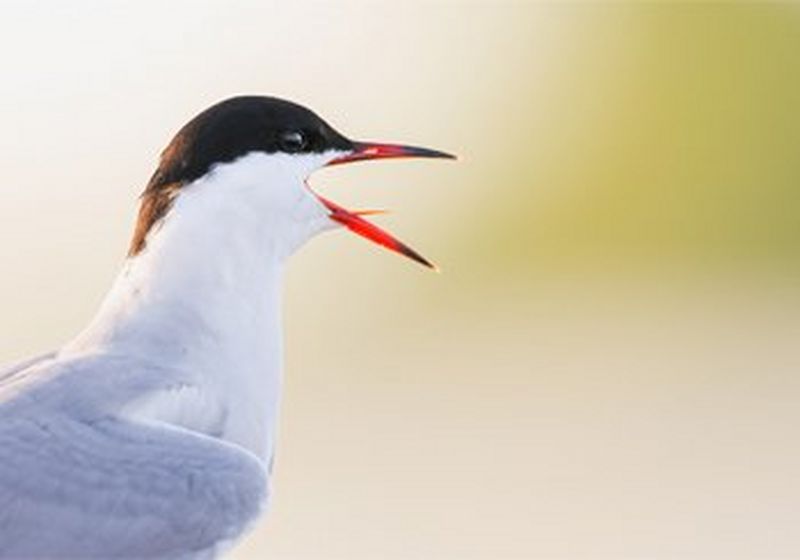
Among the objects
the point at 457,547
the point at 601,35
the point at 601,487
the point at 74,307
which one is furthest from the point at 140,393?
the point at 601,35

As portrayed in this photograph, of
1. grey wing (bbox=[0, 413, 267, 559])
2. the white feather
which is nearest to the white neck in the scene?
the white feather

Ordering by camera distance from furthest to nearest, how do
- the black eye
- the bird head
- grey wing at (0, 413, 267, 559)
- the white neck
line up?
1. the black eye
2. the bird head
3. the white neck
4. grey wing at (0, 413, 267, 559)

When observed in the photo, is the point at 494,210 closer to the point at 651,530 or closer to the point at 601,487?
the point at 601,487

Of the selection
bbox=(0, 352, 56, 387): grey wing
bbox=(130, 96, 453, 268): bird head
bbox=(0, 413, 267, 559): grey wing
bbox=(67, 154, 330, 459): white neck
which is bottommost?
bbox=(0, 413, 267, 559): grey wing

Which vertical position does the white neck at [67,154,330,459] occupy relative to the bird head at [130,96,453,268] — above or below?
below

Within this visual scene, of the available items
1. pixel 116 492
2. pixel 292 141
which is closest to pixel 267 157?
pixel 292 141

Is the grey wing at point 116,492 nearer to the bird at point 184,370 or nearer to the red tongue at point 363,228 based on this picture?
the bird at point 184,370

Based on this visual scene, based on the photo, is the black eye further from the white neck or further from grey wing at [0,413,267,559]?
grey wing at [0,413,267,559]
